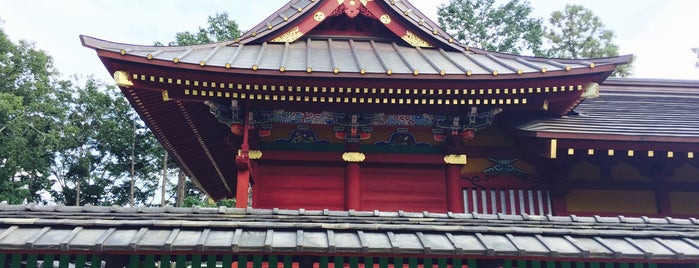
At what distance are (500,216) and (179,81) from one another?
15.1 ft

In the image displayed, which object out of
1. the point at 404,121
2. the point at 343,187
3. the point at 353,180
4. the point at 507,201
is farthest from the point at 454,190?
the point at 343,187

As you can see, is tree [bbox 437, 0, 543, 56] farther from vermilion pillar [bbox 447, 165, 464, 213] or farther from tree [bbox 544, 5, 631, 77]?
vermilion pillar [bbox 447, 165, 464, 213]

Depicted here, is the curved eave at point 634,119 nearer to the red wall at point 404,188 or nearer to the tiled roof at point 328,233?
the red wall at point 404,188

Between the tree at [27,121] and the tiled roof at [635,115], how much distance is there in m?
25.0

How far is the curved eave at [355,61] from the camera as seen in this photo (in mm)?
7414

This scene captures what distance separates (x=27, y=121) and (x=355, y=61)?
25419 millimetres

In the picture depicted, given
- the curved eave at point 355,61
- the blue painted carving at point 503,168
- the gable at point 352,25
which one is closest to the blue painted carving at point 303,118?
the curved eave at point 355,61

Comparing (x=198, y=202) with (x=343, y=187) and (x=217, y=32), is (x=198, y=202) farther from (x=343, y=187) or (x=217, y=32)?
(x=343, y=187)

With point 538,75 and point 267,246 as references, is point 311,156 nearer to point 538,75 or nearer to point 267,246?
point 538,75

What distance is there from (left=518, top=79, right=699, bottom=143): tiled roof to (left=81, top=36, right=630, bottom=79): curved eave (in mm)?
925

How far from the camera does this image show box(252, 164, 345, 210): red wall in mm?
8484

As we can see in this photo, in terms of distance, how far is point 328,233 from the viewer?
4.77m

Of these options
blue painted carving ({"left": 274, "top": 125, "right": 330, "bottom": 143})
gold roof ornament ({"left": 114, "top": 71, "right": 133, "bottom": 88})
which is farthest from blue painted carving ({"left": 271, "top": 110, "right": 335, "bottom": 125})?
gold roof ornament ({"left": 114, "top": 71, "right": 133, "bottom": 88})

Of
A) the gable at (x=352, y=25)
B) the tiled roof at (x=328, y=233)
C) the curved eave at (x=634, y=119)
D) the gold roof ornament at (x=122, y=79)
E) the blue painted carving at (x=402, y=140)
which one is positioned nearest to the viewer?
the tiled roof at (x=328, y=233)
